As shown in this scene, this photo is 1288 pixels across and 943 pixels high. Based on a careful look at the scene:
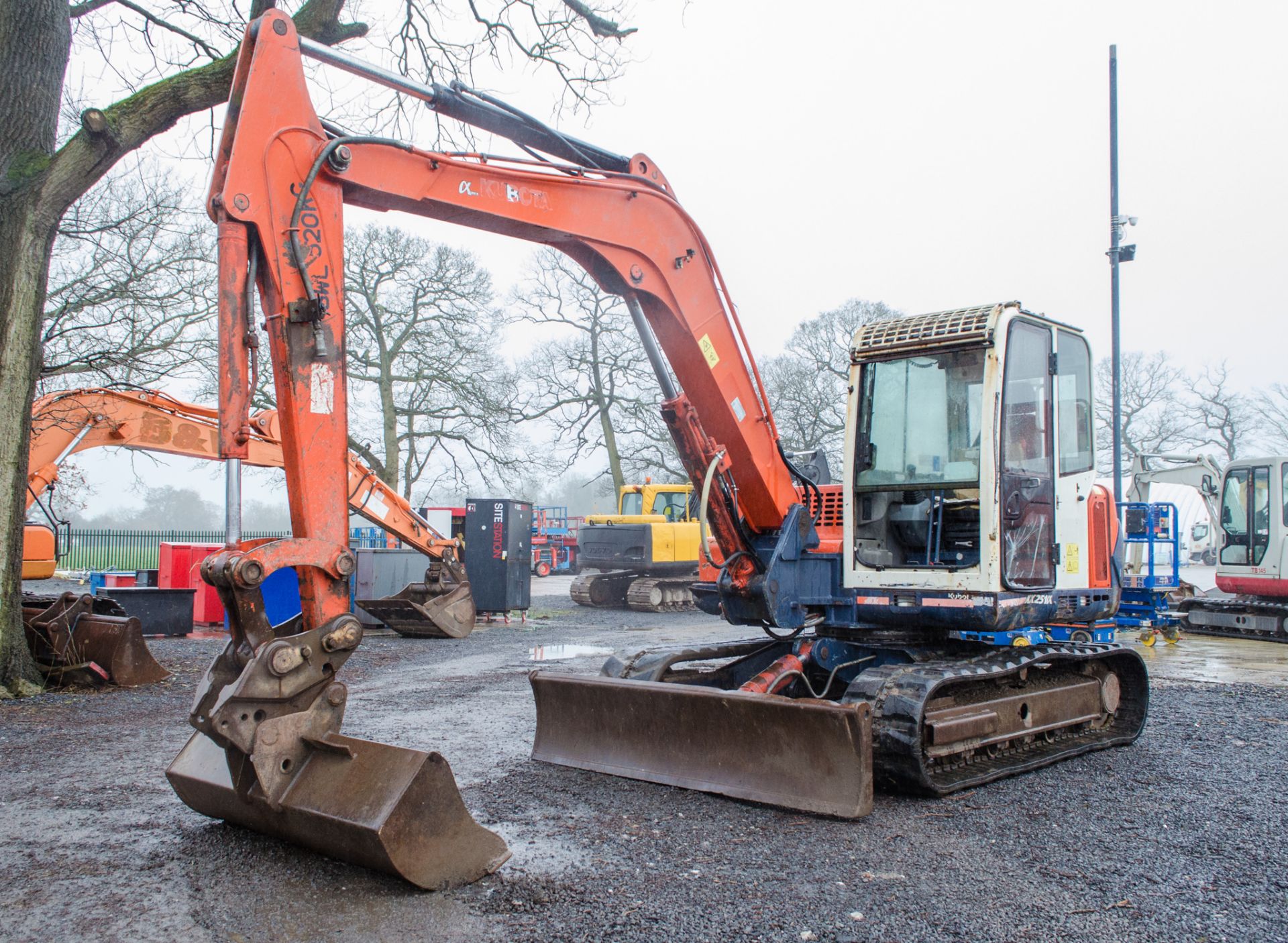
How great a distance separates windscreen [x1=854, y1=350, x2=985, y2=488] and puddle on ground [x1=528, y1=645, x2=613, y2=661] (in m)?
6.16

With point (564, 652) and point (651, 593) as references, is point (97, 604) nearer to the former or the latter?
point (564, 652)

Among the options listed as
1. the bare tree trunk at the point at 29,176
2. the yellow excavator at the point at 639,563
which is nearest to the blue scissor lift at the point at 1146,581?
the bare tree trunk at the point at 29,176

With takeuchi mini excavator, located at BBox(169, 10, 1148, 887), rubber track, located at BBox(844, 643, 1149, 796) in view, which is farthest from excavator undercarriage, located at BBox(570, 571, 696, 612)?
rubber track, located at BBox(844, 643, 1149, 796)

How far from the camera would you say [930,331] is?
6016mm

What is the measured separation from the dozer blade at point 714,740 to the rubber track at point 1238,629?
1240 cm

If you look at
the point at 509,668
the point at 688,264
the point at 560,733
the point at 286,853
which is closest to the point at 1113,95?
the point at 688,264

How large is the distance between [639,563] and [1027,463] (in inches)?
531

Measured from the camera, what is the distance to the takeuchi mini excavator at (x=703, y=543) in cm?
383

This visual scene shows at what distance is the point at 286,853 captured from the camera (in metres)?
4.11

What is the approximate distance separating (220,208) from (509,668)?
7244mm

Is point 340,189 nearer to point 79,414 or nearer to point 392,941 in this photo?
point 392,941

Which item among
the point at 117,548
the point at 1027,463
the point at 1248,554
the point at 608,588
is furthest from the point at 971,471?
the point at 117,548

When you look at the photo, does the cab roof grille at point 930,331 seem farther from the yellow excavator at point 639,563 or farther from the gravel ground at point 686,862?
the yellow excavator at point 639,563

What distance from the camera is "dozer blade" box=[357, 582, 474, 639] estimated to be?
13.7 metres
